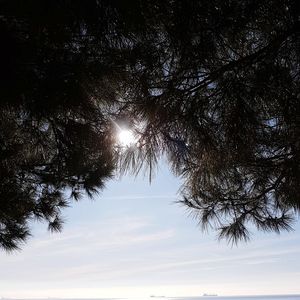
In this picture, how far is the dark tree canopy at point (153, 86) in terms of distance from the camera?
7.41 ft

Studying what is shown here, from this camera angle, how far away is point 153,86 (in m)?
2.95

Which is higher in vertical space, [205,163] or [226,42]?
[226,42]

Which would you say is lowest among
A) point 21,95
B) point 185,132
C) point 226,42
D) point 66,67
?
point 21,95

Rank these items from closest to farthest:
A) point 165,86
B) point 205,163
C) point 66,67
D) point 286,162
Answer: point 66,67, point 165,86, point 205,163, point 286,162

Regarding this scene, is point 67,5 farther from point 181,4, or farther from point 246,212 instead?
point 246,212

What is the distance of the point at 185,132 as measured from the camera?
3.12 m

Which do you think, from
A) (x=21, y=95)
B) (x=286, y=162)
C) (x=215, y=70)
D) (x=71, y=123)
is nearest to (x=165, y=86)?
(x=215, y=70)

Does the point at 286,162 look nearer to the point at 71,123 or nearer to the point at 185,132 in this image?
the point at 185,132

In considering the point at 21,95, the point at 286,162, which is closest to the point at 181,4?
the point at 21,95

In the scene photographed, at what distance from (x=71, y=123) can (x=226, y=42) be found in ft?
3.24

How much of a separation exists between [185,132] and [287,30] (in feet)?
2.91

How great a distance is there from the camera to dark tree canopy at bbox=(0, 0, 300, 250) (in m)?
2.26

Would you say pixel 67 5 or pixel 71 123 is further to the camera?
pixel 71 123

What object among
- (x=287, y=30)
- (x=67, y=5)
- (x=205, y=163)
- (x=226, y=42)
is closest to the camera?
(x=67, y=5)
